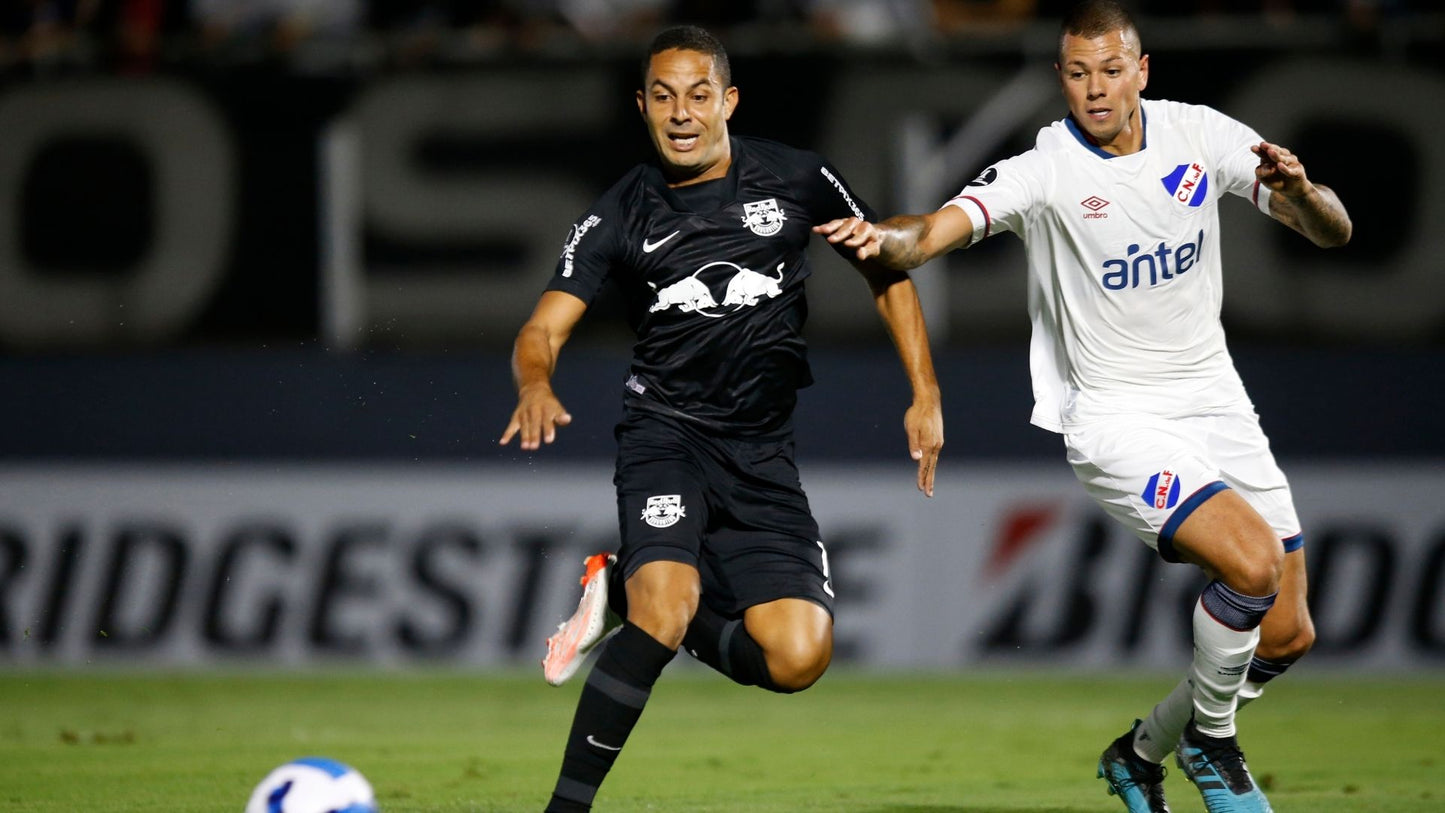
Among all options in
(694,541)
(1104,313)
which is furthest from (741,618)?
(1104,313)

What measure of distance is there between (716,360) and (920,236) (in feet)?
2.70

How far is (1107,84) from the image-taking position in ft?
20.9

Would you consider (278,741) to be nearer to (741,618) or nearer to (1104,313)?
(741,618)

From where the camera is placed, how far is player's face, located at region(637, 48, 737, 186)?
6238 millimetres

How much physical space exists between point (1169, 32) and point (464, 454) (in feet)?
18.5

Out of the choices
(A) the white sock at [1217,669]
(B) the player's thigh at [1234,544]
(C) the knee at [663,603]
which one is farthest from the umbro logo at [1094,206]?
(C) the knee at [663,603]

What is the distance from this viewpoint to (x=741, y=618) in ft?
21.2

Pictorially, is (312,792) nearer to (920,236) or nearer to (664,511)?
(664,511)

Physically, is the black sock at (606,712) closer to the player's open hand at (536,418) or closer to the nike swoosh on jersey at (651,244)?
the player's open hand at (536,418)

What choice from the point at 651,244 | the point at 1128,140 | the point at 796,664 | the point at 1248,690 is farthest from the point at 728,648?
the point at 1128,140

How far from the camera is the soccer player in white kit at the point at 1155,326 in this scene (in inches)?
248

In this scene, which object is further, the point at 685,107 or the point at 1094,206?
the point at 1094,206

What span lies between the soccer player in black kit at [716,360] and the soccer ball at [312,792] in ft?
3.92

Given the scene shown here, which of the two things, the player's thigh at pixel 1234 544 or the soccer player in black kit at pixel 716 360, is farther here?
the soccer player in black kit at pixel 716 360
